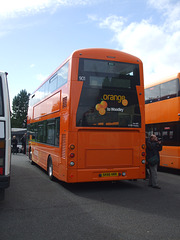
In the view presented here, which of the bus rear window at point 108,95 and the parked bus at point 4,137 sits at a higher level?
the bus rear window at point 108,95

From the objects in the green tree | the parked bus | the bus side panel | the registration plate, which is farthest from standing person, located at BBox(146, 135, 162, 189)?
the green tree

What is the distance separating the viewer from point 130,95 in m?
8.05

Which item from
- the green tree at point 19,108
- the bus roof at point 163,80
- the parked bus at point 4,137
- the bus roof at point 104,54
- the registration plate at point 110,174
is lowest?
the registration plate at point 110,174

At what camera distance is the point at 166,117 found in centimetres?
1210

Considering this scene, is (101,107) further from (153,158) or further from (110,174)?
(153,158)

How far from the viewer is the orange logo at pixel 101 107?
7688 mm

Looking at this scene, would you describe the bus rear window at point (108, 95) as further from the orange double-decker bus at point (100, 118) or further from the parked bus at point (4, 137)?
the parked bus at point (4, 137)

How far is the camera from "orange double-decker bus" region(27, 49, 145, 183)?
7.45m

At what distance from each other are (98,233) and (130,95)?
4.73 metres

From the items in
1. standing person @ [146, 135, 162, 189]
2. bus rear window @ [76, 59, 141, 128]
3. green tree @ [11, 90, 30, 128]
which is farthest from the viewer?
green tree @ [11, 90, 30, 128]

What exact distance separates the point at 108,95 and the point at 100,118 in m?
0.74

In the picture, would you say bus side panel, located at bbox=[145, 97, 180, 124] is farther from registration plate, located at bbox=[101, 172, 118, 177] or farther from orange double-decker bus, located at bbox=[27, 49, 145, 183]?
registration plate, located at bbox=[101, 172, 118, 177]

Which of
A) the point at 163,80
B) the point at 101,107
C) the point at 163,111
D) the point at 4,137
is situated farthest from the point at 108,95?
the point at 163,80

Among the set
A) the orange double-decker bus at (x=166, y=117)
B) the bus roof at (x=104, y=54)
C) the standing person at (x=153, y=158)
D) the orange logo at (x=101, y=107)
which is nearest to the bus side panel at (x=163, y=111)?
the orange double-decker bus at (x=166, y=117)
